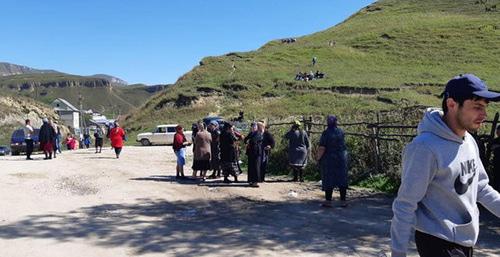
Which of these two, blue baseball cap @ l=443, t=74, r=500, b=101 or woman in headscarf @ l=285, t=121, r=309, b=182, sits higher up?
blue baseball cap @ l=443, t=74, r=500, b=101

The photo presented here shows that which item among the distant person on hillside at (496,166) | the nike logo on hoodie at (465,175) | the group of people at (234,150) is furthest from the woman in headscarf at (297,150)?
the nike logo on hoodie at (465,175)

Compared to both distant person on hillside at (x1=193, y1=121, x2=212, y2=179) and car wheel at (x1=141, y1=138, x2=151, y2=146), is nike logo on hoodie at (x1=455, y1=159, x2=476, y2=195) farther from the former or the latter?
car wheel at (x1=141, y1=138, x2=151, y2=146)

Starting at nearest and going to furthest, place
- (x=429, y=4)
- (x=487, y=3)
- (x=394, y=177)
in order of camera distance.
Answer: (x=394, y=177) → (x=487, y=3) → (x=429, y=4)

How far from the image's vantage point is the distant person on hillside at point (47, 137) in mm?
19766

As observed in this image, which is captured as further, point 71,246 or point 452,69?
point 452,69

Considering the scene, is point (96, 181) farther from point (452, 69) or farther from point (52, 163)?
point (452, 69)

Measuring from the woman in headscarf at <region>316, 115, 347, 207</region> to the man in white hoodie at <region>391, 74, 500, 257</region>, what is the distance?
23.4ft

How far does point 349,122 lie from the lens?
15.7 metres

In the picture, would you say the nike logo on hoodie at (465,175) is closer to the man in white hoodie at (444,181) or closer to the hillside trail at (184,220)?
the man in white hoodie at (444,181)

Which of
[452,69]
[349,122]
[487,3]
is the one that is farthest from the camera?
[487,3]

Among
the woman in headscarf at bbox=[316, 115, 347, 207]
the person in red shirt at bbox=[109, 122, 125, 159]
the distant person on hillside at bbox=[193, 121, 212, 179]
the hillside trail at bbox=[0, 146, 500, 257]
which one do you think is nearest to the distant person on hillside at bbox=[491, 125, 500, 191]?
the hillside trail at bbox=[0, 146, 500, 257]

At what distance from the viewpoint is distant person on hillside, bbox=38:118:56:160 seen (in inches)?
778

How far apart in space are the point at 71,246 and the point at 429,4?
10331cm

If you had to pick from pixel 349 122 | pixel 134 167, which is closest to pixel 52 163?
pixel 134 167
